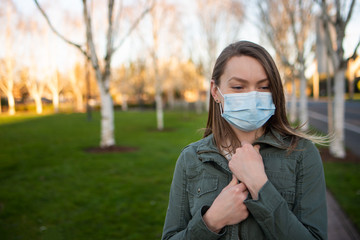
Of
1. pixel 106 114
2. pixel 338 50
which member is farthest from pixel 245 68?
pixel 106 114

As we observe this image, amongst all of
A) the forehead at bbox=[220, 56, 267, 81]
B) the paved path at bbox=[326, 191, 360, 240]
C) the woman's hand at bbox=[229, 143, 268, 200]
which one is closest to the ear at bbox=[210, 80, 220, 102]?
the forehead at bbox=[220, 56, 267, 81]

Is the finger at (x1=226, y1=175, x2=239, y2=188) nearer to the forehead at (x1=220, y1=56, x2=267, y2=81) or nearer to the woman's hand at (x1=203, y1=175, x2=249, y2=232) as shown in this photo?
the woman's hand at (x1=203, y1=175, x2=249, y2=232)

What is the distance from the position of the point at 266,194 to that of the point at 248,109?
1.54ft

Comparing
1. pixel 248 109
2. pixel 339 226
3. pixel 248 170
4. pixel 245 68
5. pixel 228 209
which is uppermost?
pixel 245 68

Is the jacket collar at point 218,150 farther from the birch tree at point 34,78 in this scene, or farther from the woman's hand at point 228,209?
the birch tree at point 34,78

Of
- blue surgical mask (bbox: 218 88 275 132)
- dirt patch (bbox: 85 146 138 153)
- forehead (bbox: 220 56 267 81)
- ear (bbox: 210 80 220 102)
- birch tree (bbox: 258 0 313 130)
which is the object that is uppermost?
birch tree (bbox: 258 0 313 130)

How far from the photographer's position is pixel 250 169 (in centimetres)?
132

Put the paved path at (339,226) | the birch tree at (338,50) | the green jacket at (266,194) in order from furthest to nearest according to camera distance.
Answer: the birch tree at (338,50), the paved path at (339,226), the green jacket at (266,194)

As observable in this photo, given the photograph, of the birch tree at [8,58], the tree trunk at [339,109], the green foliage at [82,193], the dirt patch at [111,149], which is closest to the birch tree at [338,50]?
the tree trunk at [339,109]

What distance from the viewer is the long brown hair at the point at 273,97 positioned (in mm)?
1455

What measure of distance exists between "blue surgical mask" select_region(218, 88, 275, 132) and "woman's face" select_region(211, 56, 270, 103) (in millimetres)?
31

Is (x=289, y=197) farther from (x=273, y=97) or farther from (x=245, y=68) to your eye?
(x=245, y=68)

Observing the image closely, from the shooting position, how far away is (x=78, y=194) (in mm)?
6070

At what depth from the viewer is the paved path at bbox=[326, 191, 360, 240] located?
400cm
